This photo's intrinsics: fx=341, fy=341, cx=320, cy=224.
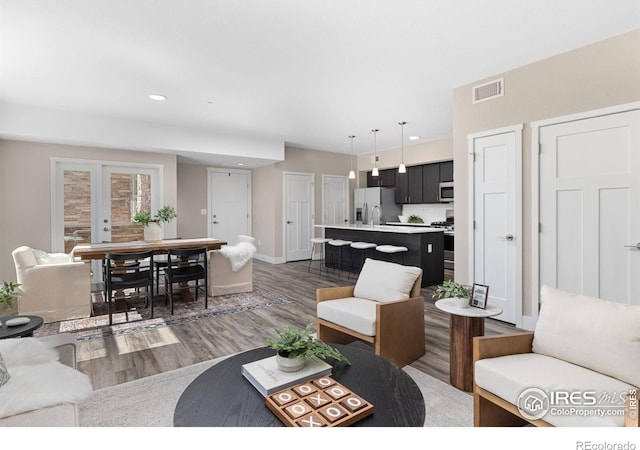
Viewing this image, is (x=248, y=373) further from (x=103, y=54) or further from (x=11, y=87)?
(x=11, y=87)

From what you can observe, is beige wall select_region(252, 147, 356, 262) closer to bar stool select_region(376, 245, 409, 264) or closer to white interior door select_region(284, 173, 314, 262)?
white interior door select_region(284, 173, 314, 262)

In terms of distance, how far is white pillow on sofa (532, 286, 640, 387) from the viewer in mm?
1560

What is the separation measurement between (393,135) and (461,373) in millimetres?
5119

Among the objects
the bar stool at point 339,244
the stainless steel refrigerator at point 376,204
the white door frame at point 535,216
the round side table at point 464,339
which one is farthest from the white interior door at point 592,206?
the stainless steel refrigerator at point 376,204

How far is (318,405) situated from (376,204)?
22.8 feet

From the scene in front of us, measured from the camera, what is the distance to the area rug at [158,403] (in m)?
1.96

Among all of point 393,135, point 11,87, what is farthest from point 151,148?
point 393,135

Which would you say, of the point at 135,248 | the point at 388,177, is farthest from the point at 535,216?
the point at 388,177

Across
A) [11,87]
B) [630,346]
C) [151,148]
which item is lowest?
[630,346]

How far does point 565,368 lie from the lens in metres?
1.68

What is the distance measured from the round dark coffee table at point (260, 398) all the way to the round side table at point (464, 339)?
832 millimetres

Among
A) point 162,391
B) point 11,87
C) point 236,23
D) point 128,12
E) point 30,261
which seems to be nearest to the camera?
point 162,391

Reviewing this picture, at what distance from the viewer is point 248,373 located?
1.59 m

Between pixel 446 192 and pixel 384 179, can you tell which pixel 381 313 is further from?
pixel 384 179
